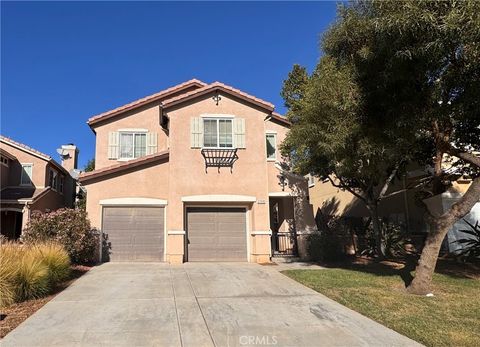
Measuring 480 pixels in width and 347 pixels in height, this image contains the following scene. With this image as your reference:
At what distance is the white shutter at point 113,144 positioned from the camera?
21.1 metres

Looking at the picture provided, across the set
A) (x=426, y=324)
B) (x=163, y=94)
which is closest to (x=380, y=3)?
(x=426, y=324)

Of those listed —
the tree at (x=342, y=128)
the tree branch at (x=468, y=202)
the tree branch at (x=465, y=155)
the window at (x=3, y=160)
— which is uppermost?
the window at (x=3, y=160)

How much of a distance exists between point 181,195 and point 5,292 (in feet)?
28.5

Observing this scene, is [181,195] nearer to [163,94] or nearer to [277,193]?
[277,193]

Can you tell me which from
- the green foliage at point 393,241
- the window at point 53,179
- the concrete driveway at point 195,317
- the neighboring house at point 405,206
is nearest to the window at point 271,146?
the neighboring house at point 405,206

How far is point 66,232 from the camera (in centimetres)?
1527

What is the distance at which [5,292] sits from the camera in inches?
364

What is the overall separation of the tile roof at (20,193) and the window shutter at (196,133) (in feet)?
33.7

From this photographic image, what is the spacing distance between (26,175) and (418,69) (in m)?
22.1

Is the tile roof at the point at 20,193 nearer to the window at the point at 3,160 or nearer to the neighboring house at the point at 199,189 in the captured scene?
the window at the point at 3,160

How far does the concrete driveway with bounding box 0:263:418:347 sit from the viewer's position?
7121mm

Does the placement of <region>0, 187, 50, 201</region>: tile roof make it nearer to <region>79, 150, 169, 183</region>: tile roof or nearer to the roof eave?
<region>79, 150, 169, 183</region>: tile roof

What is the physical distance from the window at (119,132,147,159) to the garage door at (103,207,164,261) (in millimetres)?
4470

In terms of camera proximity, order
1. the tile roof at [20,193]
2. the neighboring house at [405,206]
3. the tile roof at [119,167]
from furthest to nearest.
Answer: the tile roof at [20,193]
the neighboring house at [405,206]
the tile roof at [119,167]
